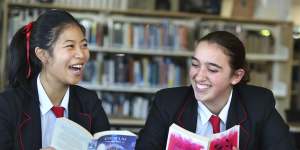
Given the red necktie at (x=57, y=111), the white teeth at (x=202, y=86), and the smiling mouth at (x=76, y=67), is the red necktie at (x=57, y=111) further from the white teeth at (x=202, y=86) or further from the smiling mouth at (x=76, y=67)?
the white teeth at (x=202, y=86)

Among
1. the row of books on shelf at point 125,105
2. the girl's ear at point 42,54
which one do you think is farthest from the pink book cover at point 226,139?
the row of books on shelf at point 125,105

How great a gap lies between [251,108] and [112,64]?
96.8 inches

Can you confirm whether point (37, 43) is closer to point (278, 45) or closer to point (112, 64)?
point (112, 64)

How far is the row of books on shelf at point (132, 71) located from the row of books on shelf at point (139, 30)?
0.47ft

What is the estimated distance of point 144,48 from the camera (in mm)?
4379

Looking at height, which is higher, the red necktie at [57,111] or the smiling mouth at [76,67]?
the smiling mouth at [76,67]

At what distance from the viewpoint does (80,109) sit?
6.81ft

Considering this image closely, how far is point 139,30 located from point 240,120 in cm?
247

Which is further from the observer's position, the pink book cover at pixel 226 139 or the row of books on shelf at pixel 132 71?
the row of books on shelf at pixel 132 71

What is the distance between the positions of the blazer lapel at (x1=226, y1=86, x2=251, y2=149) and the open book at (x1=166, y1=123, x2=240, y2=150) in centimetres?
17

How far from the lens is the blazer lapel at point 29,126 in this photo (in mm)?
1880

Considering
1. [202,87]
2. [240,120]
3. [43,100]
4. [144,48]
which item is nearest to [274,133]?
[240,120]

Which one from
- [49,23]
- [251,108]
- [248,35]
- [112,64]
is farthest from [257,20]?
[49,23]

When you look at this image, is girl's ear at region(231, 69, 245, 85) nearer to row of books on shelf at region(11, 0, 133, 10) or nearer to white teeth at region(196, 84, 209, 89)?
white teeth at region(196, 84, 209, 89)
